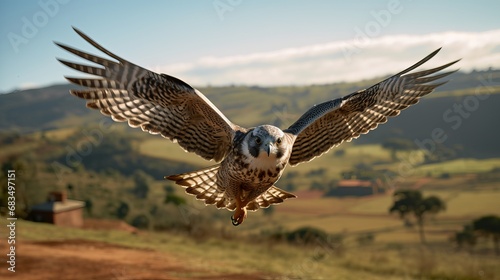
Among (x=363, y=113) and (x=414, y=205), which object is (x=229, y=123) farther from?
(x=414, y=205)

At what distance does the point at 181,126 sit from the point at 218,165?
66 cm

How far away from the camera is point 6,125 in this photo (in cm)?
9394

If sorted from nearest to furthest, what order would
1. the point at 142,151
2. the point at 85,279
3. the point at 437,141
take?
the point at 85,279, the point at 142,151, the point at 437,141

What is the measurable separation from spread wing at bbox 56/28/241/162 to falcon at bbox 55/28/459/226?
0.01 meters

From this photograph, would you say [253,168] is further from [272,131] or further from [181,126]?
[181,126]

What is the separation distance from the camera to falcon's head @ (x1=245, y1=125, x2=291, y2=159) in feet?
16.3

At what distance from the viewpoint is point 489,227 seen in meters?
32.1

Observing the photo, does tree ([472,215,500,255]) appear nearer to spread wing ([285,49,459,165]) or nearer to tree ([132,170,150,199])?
spread wing ([285,49,459,165])

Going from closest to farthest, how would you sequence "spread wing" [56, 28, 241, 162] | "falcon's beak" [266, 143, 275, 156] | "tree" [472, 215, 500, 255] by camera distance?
"falcon's beak" [266, 143, 275, 156]
"spread wing" [56, 28, 241, 162]
"tree" [472, 215, 500, 255]

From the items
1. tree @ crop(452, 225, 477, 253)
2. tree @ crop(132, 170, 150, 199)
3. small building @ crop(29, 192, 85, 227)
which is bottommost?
tree @ crop(452, 225, 477, 253)

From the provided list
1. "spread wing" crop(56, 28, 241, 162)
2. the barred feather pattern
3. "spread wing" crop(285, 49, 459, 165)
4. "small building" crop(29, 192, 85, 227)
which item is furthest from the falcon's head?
"small building" crop(29, 192, 85, 227)

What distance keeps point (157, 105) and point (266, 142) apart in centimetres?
185

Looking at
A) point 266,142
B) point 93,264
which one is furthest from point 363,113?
point 93,264

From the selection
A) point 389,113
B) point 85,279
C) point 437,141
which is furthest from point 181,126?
point 437,141
